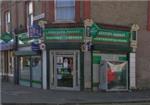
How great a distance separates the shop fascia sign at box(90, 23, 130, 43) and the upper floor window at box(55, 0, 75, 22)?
1.67 m

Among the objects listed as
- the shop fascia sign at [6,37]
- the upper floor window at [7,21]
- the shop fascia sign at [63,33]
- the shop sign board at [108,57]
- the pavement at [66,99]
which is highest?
the upper floor window at [7,21]

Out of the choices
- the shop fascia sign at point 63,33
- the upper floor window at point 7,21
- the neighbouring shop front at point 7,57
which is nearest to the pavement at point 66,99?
the shop fascia sign at point 63,33

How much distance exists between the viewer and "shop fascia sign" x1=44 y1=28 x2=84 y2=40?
24.2m

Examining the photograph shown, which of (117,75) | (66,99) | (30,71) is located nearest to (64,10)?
(117,75)

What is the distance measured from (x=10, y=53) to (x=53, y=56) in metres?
9.05

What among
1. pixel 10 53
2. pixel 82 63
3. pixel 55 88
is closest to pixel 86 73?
pixel 82 63

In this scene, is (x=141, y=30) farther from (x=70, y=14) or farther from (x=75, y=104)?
(x=75, y=104)

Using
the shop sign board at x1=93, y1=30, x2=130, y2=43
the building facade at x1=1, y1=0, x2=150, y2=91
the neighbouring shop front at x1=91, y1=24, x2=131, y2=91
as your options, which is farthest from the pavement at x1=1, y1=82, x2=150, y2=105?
the shop sign board at x1=93, y1=30, x2=130, y2=43

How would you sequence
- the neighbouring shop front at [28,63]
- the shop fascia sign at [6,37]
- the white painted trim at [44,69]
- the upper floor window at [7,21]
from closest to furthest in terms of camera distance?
the white painted trim at [44,69], the neighbouring shop front at [28,63], the shop fascia sign at [6,37], the upper floor window at [7,21]

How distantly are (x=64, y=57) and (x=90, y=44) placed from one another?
1862mm

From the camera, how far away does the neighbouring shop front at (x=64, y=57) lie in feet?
79.7

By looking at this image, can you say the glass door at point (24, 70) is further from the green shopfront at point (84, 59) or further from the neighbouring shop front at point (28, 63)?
the green shopfront at point (84, 59)

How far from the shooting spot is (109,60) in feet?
80.9

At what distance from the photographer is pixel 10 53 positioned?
3316 cm
